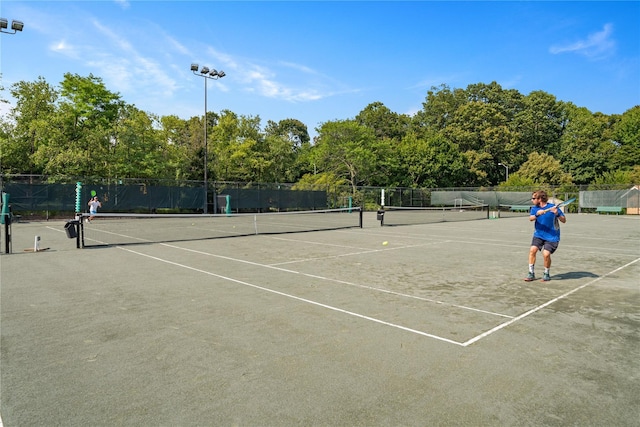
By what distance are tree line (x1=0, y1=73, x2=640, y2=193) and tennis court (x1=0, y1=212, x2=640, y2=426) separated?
97.0ft

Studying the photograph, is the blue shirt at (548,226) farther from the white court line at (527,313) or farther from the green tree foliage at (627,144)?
the green tree foliage at (627,144)

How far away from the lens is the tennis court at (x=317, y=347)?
3020 mm

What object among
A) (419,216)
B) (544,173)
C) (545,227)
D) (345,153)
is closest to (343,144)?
(345,153)

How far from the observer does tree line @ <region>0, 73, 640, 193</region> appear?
115 feet

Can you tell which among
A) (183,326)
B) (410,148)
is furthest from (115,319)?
(410,148)

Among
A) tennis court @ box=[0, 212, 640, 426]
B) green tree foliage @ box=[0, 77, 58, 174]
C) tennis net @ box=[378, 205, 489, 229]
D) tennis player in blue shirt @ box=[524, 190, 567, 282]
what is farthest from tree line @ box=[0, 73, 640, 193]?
tennis player in blue shirt @ box=[524, 190, 567, 282]

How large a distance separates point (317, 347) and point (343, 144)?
4972 cm

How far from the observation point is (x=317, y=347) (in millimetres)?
4293

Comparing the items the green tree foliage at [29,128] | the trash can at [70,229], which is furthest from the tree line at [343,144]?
the trash can at [70,229]

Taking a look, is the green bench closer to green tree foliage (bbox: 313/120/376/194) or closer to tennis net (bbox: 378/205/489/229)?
tennis net (bbox: 378/205/489/229)

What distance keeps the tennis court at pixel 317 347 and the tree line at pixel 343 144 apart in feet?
97.0

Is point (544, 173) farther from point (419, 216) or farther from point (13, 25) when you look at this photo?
point (13, 25)

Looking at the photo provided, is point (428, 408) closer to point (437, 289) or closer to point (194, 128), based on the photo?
point (437, 289)

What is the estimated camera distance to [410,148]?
6178 cm
